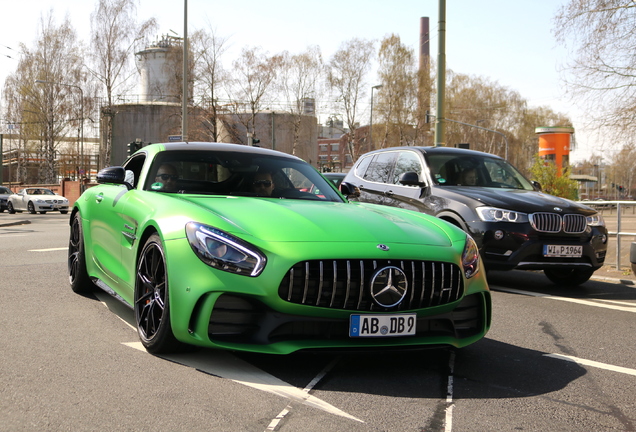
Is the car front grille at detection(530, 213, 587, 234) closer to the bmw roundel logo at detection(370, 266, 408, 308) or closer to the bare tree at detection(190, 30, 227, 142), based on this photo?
the bmw roundel logo at detection(370, 266, 408, 308)

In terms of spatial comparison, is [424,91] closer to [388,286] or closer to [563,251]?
[563,251]

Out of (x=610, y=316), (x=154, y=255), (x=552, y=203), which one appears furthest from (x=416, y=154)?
(x=154, y=255)

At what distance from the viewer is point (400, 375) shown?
391 centimetres

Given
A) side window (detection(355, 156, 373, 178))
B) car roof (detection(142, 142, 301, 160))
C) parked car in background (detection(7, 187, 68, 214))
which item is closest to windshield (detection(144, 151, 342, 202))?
car roof (detection(142, 142, 301, 160))

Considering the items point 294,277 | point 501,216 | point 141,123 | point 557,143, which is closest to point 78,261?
point 294,277

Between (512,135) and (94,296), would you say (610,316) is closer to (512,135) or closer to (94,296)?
(94,296)

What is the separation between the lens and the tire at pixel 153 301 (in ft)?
13.2

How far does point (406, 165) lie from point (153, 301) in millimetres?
5624

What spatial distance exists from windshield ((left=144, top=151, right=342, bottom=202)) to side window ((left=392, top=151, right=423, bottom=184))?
3.65 m

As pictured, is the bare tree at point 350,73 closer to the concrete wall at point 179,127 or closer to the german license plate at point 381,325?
the concrete wall at point 179,127

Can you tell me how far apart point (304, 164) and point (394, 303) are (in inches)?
90.6

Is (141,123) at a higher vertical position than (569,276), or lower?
higher

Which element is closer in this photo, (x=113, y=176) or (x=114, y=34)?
(x=113, y=176)

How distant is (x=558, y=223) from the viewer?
25.2 ft
